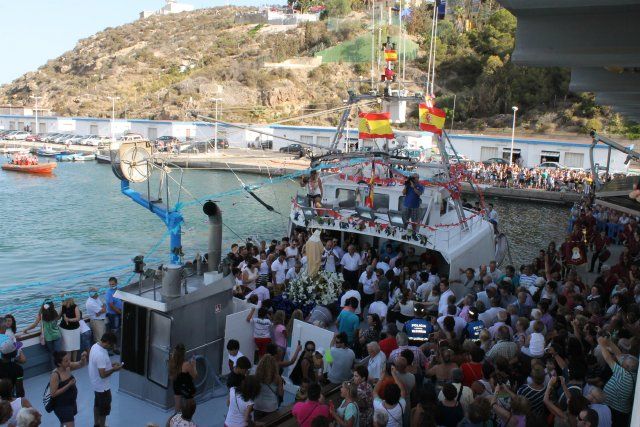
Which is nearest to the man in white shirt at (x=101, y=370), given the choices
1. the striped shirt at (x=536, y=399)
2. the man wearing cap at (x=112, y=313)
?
the man wearing cap at (x=112, y=313)

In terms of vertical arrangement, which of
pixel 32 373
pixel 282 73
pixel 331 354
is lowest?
pixel 32 373

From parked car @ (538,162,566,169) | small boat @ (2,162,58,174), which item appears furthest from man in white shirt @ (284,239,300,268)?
small boat @ (2,162,58,174)

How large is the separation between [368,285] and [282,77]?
79546mm

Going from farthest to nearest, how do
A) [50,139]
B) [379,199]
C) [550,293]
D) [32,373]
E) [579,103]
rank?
[50,139], [579,103], [379,199], [550,293], [32,373]

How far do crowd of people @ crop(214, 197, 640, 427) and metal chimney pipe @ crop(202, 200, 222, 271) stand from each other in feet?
2.70

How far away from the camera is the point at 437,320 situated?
8.64m

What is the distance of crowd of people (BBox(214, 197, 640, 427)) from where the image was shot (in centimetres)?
576

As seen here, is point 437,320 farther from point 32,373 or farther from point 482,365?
point 32,373

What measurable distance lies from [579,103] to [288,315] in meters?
61.5

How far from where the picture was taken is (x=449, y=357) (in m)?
6.58

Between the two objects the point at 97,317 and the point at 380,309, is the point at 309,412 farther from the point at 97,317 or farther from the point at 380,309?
the point at 97,317

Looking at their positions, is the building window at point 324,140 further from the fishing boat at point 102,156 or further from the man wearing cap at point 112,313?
Result: the man wearing cap at point 112,313

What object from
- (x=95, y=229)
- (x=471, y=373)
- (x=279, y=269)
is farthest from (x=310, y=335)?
(x=95, y=229)

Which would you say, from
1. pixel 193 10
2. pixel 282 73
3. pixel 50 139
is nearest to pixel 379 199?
pixel 50 139
